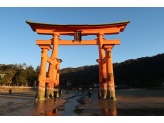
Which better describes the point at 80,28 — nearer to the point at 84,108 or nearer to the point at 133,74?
the point at 84,108

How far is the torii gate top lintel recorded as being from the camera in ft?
50.9

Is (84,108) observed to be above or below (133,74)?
below

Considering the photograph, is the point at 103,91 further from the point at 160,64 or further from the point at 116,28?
the point at 160,64

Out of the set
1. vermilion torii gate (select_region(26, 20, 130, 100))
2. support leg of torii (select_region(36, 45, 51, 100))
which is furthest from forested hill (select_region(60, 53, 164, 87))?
support leg of torii (select_region(36, 45, 51, 100))

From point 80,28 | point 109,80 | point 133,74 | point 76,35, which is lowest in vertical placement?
point 109,80

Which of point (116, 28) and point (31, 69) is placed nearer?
point (116, 28)

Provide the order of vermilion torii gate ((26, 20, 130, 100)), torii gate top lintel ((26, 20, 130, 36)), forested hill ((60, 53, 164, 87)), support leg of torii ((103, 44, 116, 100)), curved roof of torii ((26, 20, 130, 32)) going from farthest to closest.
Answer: forested hill ((60, 53, 164, 87))
torii gate top lintel ((26, 20, 130, 36))
curved roof of torii ((26, 20, 130, 32))
vermilion torii gate ((26, 20, 130, 100))
support leg of torii ((103, 44, 116, 100))

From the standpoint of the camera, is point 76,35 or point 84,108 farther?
point 76,35

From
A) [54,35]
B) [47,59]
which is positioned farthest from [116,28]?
[47,59]

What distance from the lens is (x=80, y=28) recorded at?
1616 centimetres

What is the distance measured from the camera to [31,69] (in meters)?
48.8

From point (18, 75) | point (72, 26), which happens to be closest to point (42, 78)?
point (72, 26)

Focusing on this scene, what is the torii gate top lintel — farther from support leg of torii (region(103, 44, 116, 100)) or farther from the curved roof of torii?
support leg of torii (region(103, 44, 116, 100))
